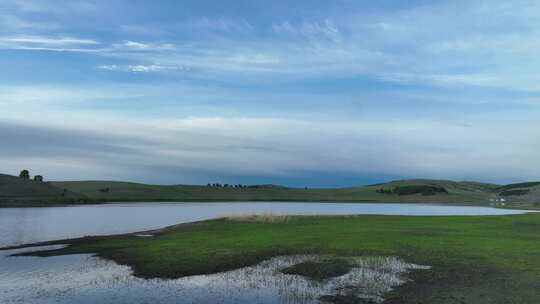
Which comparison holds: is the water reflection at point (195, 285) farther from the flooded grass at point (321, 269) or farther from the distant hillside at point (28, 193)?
the distant hillside at point (28, 193)

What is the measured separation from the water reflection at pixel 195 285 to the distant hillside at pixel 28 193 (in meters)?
125

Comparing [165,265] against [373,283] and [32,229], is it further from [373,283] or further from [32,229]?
[32,229]

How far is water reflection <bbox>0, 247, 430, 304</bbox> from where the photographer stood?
72.4 feet

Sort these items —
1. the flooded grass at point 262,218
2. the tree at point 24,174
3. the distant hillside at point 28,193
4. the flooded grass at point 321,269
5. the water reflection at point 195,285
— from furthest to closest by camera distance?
the tree at point 24,174
the distant hillside at point 28,193
the flooded grass at point 262,218
the flooded grass at point 321,269
the water reflection at point 195,285

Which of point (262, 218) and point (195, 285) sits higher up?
point (262, 218)

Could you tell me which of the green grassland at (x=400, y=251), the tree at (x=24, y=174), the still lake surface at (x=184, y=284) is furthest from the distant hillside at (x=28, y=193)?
the still lake surface at (x=184, y=284)

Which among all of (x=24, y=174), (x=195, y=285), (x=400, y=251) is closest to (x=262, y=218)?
(x=400, y=251)

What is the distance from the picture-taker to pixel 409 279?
24891mm

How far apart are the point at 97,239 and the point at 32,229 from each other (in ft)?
62.1

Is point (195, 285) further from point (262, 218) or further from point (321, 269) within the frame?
point (262, 218)

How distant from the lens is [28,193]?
532 feet

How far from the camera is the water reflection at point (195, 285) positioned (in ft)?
72.4

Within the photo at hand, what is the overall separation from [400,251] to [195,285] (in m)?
16.2

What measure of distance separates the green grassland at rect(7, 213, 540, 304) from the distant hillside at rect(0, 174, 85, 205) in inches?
4583
